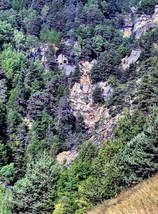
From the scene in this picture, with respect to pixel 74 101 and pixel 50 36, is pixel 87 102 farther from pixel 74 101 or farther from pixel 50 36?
pixel 50 36

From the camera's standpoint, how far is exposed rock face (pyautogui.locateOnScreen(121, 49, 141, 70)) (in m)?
104

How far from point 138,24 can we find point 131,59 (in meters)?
23.6

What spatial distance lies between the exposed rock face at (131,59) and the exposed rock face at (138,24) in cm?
1014

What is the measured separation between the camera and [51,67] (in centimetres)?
12056

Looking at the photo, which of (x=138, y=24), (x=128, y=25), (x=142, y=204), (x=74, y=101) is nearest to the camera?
(x=142, y=204)

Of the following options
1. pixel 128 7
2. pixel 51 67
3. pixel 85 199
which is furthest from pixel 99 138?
pixel 128 7

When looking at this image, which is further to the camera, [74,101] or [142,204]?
[74,101]

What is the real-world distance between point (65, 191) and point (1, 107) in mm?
63528

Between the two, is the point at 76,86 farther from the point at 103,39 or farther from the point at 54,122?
the point at 103,39

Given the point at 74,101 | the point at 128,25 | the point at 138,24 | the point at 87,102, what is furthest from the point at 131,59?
the point at 128,25

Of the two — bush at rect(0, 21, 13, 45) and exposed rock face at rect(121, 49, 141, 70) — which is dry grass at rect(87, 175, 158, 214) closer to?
exposed rock face at rect(121, 49, 141, 70)

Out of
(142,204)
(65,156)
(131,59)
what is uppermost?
(142,204)

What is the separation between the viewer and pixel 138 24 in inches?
4973

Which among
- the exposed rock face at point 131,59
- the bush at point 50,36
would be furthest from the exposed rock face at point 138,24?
the bush at point 50,36
